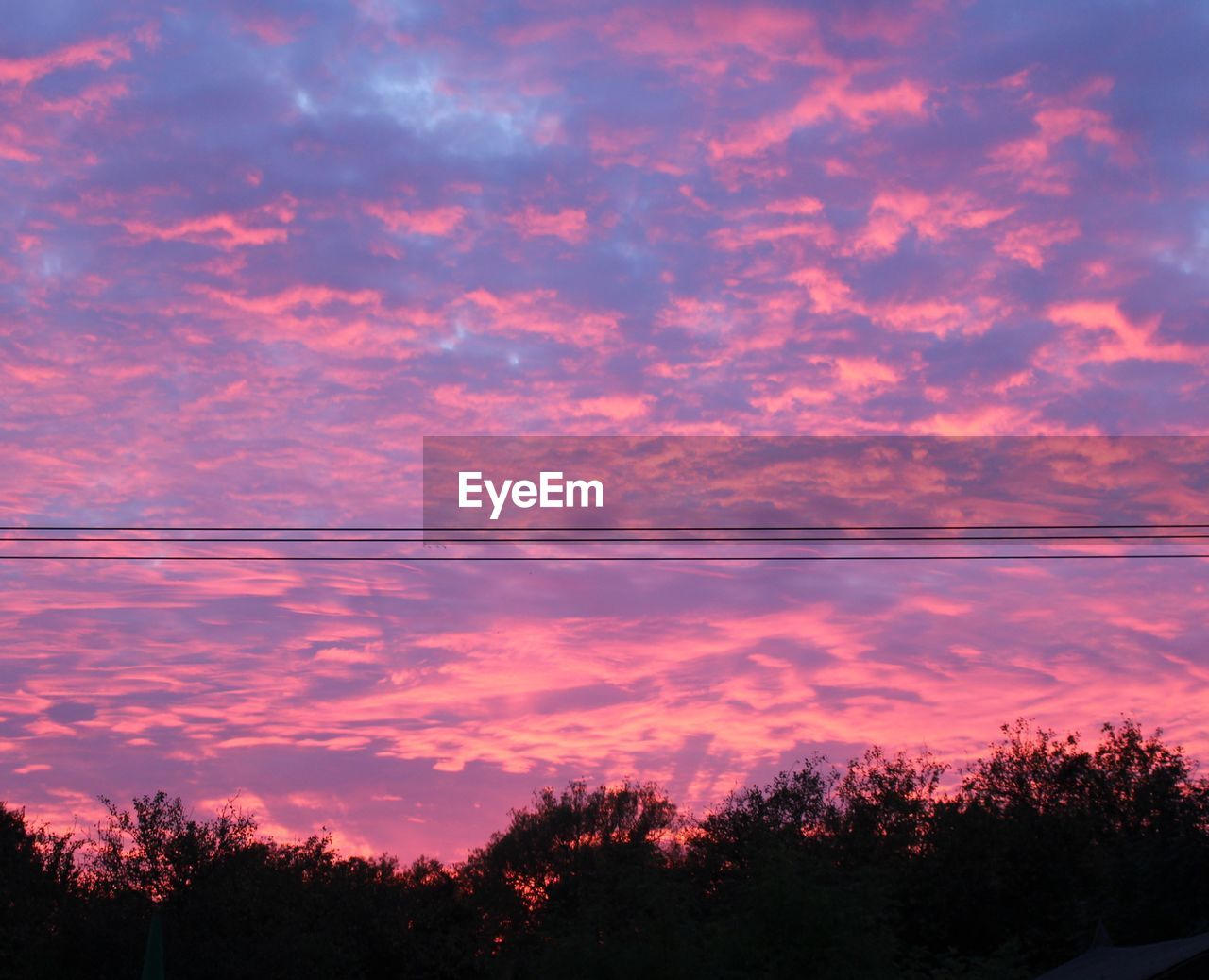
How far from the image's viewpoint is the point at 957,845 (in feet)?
162

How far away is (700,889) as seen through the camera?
55.3 meters

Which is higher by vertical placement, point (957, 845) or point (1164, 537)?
point (1164, 537)

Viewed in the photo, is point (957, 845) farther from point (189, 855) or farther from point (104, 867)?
point (104, 867)

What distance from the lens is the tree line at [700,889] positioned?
32.5 m

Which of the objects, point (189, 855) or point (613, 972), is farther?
point (189, 855)

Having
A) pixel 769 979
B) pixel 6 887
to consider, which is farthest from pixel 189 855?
pixel 769 979

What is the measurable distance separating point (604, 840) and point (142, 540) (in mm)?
42108

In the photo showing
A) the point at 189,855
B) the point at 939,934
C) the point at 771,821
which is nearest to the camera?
the point at 189,855

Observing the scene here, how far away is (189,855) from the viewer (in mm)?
44906

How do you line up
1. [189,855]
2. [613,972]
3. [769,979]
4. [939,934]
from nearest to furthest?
[769,979] < [613,972] < [189,855] < [939,934]

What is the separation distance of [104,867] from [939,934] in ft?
104

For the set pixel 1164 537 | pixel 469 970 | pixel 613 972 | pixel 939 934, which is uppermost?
pixel 1164 537

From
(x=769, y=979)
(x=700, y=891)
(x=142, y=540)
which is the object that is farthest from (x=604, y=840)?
(x=142, y=540)

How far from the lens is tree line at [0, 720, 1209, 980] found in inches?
1281
